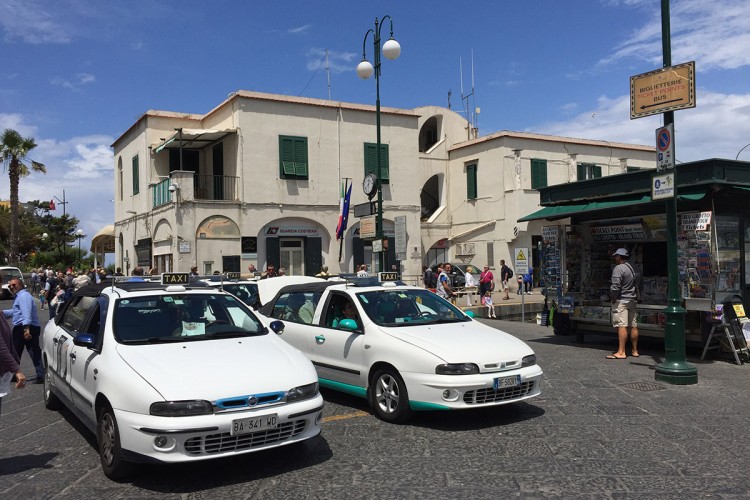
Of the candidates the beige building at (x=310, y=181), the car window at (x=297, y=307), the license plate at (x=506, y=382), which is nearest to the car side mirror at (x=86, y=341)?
the car window at (x=297, y=307)

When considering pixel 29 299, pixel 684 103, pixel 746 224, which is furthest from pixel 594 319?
pixel 29 299

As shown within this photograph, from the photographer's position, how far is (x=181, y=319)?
6.04 metres

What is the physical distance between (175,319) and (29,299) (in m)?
4.33

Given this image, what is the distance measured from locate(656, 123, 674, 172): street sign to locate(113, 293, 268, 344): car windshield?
6.04m

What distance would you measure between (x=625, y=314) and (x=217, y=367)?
7.98 m

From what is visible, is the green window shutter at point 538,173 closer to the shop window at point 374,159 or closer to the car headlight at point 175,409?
the shop window at point 374,159

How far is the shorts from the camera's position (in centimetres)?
1080

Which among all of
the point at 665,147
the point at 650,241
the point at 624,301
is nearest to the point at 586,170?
the point at 650,241

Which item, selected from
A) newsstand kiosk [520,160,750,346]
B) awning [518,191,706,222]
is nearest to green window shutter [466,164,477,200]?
newsstand kiosk [520,160,750,346]

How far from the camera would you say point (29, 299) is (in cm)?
908

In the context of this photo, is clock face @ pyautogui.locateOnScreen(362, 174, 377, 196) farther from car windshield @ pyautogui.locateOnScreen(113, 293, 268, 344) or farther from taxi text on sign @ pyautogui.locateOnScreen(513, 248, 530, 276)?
car windshield @ pyautogui.locateOnScreen(113, 293, 268, 344)

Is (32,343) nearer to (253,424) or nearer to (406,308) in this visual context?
(406,308)

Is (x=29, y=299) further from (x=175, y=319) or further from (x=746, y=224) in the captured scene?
(x=746, y=224)

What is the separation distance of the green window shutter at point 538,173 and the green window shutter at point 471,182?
110 inches
